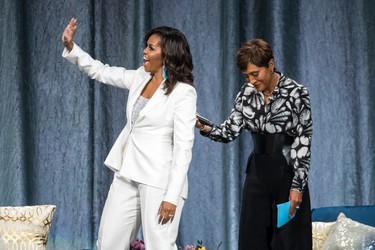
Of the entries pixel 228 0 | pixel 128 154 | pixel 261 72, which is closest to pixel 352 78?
pixel 228 0

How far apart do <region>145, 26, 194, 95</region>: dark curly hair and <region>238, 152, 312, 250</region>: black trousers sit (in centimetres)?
51

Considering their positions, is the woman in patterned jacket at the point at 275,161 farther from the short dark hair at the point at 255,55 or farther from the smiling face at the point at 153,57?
the smiling face at the point at 153,57

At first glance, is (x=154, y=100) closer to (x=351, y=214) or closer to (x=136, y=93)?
(x=136, y=93)

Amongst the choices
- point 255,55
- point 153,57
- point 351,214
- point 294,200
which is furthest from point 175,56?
point 351,214

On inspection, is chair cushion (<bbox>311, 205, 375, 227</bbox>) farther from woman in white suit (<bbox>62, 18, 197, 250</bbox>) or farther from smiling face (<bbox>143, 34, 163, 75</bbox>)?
smiling face (<bbox>143, 34, 163, 75</bbox>)

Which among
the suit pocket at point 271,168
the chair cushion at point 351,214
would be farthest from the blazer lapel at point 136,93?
the chair cushion at point 351,214

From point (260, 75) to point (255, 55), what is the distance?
9 centimetres

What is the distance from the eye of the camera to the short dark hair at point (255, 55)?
3355mm

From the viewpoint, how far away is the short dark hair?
3.36m

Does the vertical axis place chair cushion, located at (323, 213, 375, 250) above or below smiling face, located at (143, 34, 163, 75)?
below

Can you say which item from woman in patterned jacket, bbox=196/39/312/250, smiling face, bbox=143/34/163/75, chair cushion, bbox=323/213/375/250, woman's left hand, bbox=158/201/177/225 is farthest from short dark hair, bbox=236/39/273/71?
chair cushion, bbox=323/213/375/250

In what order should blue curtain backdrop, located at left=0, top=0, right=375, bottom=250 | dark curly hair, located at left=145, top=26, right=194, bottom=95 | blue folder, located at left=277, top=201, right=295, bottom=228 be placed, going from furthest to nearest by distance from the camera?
blue curtain backdrop, located at left=0, top=0, right=375, bottom=250, dark curly hair, located at left=145, top=26, right=194, bottom=95, blue folder, located at left=277, top=201, right=295, bottom=228

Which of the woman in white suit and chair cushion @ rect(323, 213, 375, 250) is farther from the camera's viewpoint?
chair cushion @ rect(323, 213, 375, 250)

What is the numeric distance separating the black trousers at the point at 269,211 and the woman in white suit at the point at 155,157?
0.29 metres
